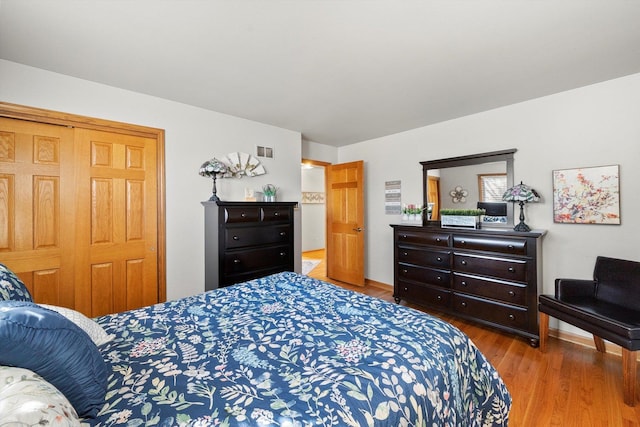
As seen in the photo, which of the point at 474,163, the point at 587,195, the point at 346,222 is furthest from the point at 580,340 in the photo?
the point at 346,222

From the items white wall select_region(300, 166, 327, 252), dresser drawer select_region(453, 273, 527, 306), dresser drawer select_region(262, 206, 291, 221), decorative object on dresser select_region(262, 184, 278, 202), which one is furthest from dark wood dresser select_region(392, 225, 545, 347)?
white wall select_region(300, 166, 327, 252)

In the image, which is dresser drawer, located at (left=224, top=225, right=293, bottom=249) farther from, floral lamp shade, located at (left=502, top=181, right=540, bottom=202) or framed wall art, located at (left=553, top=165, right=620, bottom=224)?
framed wall art, located at (left=553, top=165, right=620, bottom=224)

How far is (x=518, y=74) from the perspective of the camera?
2342 mm

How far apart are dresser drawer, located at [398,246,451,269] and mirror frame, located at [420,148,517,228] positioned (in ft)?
1.81

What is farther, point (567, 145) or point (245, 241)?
point (245, 241)

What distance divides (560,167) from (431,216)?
144 cm

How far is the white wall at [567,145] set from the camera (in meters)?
2.40

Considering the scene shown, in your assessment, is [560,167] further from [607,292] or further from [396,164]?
[396,164]

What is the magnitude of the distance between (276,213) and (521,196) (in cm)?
269

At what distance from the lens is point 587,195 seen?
2.58 m

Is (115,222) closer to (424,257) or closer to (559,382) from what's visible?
(424,257)

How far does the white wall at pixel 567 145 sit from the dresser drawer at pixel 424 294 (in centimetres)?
102

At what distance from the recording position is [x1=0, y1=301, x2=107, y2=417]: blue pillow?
0.73 meters

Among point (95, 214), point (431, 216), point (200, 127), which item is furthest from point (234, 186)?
point (431, 216)
